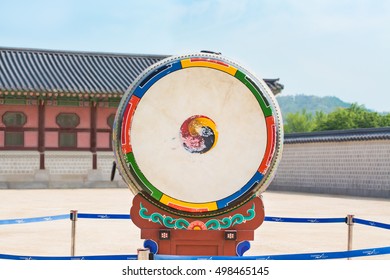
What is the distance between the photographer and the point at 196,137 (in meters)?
5.82

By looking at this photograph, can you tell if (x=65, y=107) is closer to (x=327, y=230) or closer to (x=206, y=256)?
(x=327, y=230)

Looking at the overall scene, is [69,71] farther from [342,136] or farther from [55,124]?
[342,136]

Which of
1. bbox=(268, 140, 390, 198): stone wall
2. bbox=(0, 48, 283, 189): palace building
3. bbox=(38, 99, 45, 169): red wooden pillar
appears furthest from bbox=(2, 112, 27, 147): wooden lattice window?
bbox=(268, 140, 390, 198): stone wall

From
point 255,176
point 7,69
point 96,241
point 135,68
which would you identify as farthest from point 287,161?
point 255,176

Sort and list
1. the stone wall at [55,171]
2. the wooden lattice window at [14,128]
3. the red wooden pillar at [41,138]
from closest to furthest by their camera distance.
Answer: the stone wall at [55,171] → the wooden lattice window at [14,128] → the red wooden pillar at [41,138]

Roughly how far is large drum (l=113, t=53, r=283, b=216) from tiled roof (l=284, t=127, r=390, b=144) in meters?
16.5

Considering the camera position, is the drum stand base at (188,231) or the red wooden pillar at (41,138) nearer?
the drum stand base at (188,231)

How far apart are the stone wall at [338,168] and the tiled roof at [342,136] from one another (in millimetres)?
157

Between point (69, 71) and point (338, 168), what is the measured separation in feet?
35.3

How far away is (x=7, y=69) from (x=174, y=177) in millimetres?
20972

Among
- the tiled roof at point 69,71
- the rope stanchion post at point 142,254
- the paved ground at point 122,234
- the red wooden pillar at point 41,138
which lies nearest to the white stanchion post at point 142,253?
the rope stanchion post at point 142,254

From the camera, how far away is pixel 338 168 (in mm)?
23328

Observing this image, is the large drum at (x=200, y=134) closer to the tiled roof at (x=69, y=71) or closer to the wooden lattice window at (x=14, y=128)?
the tiled roof at (x=69, y=71)

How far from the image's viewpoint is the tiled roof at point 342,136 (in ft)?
71.5
